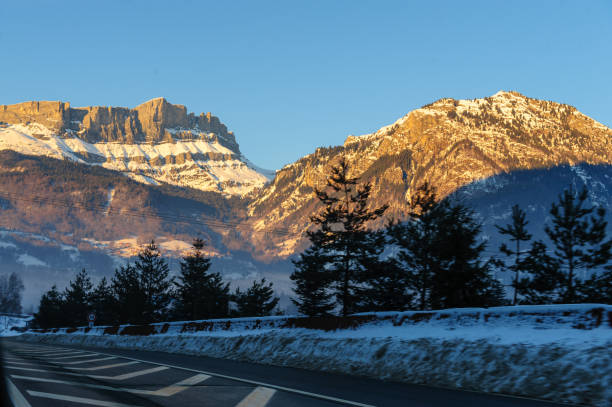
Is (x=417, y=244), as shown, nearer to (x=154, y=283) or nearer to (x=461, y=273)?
(x=461, y=273)

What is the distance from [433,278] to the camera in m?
48.4

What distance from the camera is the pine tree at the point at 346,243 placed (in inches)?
2494

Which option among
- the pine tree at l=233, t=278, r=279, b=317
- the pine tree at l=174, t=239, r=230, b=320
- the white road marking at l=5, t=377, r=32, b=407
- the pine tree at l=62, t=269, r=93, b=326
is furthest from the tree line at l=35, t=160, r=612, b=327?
the pine tree at l=62, t=269, r=93, b=326

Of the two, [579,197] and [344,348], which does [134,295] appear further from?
[344,348]

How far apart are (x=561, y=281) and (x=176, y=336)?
128 ft

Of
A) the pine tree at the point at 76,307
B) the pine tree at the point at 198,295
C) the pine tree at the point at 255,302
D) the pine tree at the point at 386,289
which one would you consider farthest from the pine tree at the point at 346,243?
the pine tree at the point at 76,307

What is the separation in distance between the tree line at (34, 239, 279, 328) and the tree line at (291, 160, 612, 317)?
1295 inches

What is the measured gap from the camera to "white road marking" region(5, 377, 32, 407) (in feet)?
20.8

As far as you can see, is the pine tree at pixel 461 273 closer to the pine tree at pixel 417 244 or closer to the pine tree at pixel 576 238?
the pine tree at pixel 417 244

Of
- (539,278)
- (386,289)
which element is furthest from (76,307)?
(539,278)

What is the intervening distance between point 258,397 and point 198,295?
3678 inches

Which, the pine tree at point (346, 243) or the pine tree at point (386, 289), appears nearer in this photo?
the pine tree at point (386, 289)

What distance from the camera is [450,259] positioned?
46719mm

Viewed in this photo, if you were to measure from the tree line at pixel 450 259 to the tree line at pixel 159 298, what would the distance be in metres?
32.9
